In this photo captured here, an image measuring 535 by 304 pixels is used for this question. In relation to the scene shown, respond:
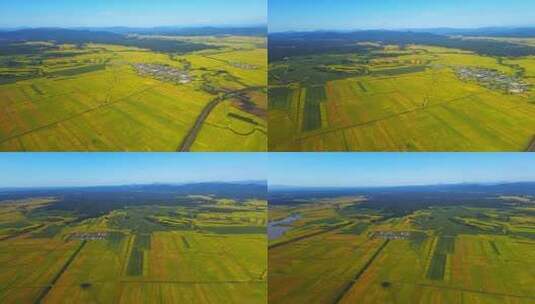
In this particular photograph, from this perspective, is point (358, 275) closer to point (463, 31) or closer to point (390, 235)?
point (390, 235)

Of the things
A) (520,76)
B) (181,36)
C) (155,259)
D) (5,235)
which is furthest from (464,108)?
(5,235)

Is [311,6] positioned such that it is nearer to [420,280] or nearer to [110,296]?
[420,280]

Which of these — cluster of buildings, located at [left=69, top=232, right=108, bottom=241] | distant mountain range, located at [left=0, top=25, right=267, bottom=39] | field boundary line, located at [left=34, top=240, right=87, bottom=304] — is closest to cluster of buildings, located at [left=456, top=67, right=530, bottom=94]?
distant mountain range, located at [left=0, top=25, right=267, bottom=39]

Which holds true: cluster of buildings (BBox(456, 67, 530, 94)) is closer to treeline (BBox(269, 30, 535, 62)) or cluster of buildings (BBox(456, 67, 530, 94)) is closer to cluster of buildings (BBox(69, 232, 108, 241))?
treeline (BBox(269, 30, 535, 62))

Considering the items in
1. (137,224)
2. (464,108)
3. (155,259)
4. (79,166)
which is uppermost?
(464,108)

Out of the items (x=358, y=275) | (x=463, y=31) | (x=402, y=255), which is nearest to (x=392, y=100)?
(x=463, y=31)

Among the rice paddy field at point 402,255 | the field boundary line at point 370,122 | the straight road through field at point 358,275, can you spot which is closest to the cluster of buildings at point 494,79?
the field boundary line at point 370,122
